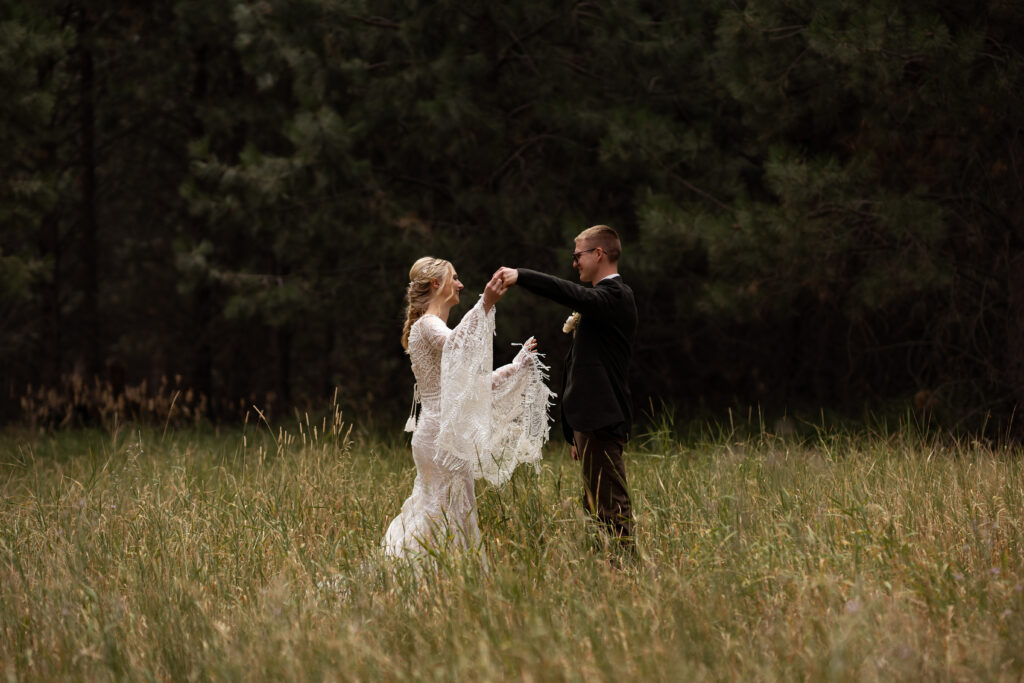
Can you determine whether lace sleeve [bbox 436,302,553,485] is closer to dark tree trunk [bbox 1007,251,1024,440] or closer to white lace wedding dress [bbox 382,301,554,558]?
white lace wedding dress [bbox 382,301,554,558]

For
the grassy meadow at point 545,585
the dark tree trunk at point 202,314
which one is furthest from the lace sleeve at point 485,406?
the dark tree trunk at point 202,314

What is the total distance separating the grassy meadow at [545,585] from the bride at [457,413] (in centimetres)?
23

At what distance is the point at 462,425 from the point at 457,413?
0.24 ft

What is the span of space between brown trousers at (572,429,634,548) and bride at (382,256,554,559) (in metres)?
0.37

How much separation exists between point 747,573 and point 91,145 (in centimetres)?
1488

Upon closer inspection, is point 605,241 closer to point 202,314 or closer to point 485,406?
point 485,406

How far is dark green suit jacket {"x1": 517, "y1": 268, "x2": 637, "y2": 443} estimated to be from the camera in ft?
16.1

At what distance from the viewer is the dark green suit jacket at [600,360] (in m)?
4.91

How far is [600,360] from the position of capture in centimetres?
505

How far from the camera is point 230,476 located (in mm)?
6680

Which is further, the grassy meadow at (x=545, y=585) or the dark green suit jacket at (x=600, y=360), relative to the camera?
the dark green suit jacket at (x=600, y=360)

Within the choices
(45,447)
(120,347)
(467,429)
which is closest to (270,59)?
(45,447)

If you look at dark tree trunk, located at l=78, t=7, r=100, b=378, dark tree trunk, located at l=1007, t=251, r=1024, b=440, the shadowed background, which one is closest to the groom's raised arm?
the shadowed background

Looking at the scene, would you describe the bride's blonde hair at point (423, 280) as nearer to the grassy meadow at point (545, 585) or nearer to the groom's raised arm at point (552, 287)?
the groom's raised arm at point (552, 287)
